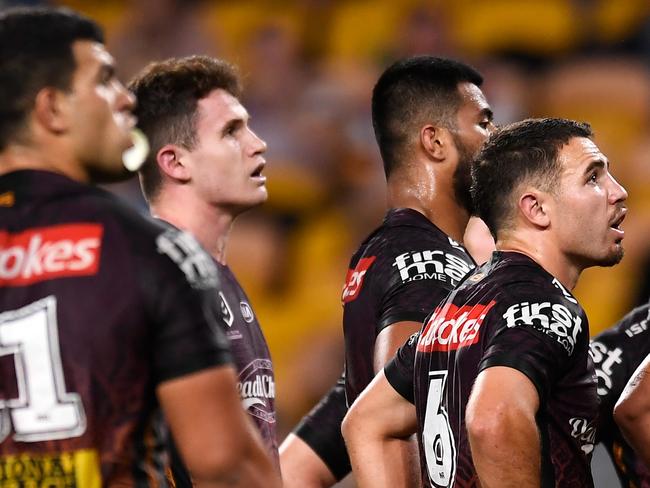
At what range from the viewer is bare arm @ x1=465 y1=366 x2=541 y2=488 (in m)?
3.42

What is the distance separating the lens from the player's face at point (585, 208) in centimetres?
405

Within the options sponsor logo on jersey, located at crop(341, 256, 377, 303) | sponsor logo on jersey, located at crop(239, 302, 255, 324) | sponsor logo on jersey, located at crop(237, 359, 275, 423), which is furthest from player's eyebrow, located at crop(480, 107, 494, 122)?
sponsor logo on jersey, located at crop(237, 359, 275, 423)

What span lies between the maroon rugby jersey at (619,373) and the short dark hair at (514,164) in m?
0.91

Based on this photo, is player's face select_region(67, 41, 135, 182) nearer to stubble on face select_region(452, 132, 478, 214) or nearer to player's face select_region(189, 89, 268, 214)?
player's face select_region(189, 89, 268, 214)

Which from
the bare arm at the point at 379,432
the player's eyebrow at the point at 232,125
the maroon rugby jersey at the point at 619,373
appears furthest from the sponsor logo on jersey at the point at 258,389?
the maroon rugby jersey at the point at 619,373

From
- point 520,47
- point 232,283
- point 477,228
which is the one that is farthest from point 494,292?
point 520,47

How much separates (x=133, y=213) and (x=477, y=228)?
2890 mm

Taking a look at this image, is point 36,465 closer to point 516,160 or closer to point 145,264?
point 145,264

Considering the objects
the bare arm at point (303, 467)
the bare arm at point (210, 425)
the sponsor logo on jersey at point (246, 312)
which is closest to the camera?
the bare arm at point (210, 425)

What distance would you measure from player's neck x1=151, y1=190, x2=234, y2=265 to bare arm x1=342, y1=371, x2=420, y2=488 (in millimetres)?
800

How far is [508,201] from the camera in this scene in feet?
13.4

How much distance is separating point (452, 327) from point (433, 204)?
1308 mm

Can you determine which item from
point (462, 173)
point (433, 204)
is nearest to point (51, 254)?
point (433, 204)

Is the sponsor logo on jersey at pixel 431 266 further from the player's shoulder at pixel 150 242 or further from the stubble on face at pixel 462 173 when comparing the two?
the player's shoulder at pixel 150 242
